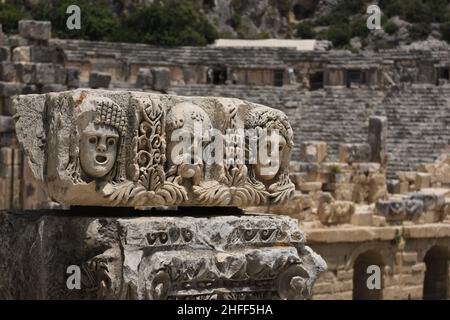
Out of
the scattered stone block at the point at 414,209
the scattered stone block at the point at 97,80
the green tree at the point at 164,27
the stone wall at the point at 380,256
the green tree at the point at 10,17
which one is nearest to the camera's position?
the stone wall at the point at 380,256

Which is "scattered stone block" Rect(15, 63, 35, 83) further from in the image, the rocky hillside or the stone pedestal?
the rocky hillside

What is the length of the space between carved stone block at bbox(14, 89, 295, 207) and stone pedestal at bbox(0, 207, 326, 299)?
15 centimetres

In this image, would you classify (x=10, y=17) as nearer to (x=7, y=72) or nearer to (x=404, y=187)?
(x=404, y=187)

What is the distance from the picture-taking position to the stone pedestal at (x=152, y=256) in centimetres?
624

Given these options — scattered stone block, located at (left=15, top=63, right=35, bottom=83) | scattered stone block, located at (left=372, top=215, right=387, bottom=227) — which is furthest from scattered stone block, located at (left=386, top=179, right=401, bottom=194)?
scattered stone block, located at (left=15, top=63, right=35, bottom=83)

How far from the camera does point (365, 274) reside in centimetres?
1691

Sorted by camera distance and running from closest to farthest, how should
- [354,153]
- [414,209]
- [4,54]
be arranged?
[414,209] → [4,54] → [354,153]

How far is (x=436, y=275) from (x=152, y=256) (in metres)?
12.5

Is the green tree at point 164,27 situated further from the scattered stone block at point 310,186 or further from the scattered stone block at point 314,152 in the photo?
the scattered stone block at point 310,186

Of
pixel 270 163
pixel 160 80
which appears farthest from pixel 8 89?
pixel 270 163

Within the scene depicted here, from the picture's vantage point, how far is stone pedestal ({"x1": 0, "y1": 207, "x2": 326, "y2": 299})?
6.24 meters

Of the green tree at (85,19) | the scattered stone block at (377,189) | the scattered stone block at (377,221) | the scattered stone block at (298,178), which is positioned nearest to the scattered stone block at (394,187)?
the scattered stone block at (377,189)

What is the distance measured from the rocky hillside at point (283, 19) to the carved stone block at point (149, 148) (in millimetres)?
40351

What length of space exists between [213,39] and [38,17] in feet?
27.6
